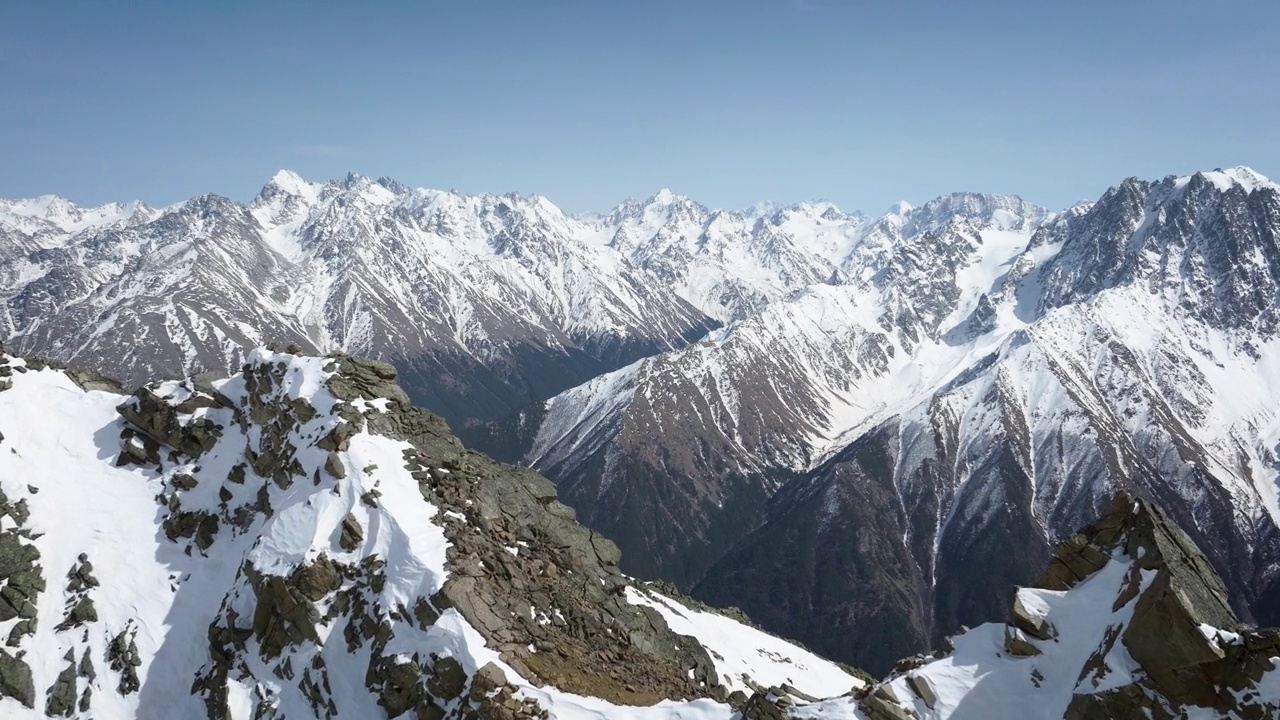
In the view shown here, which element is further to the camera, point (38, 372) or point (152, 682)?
point (38, 372)

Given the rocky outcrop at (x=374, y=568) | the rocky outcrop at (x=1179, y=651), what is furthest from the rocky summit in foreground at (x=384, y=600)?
the rocky outcrop at (x=374, y=568)

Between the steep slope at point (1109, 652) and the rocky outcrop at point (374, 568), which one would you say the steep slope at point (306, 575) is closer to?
the rocky outcrop at point (374, 568)

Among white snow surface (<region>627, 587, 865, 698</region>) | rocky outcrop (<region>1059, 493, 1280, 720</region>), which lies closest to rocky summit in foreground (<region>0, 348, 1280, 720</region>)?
rocky outcrop (<region>1059, 493, 1280, 720</region>)

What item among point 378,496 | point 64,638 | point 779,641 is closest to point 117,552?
point 64,638

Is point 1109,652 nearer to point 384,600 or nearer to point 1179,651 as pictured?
point 1179,651

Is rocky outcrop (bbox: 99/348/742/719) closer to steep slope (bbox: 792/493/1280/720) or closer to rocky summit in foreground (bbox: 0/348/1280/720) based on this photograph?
rocky summit in foreground (bbox: 0/348/1280/720)

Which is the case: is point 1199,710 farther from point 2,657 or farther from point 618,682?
point 2,657

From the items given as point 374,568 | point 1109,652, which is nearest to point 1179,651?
point 1109,652
